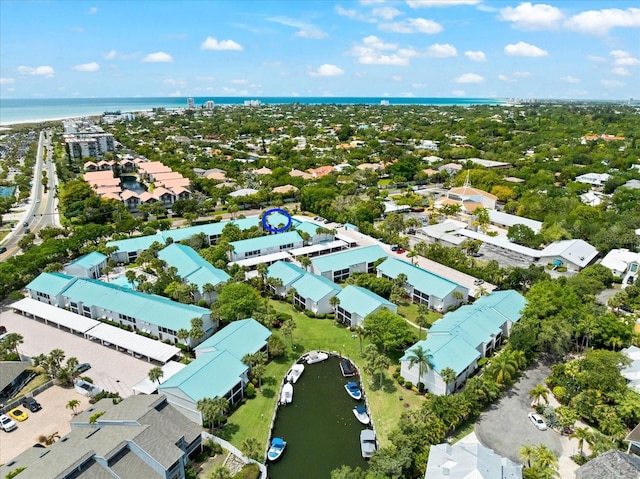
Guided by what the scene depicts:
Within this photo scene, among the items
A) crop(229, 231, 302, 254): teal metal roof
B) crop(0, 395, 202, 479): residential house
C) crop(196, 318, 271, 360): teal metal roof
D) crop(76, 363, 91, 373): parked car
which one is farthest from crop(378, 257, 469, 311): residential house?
crop(76, 363, 91, 373): parked car

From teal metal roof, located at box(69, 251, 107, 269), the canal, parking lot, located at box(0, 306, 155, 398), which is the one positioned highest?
teal metal roof, located at box(69, 251, 107, 269)

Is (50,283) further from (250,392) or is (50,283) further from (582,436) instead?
(582,436)

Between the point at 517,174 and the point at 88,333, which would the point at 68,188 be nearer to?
the point at 88,333

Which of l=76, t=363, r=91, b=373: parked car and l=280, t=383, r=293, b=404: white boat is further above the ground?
l=76, t=363, r=91, b=373: parked car

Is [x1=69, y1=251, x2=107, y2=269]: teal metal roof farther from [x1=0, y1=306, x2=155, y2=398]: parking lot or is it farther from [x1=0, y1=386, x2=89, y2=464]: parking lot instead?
[x1=0, y1=386, x2=89, y2=464]: parking lot

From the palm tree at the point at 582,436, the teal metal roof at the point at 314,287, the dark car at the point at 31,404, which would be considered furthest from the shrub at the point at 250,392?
the palm tree at the point at 582,436

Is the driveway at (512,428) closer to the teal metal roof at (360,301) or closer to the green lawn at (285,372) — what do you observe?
the green lawn at (285,372)

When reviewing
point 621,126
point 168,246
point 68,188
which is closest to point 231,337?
point 168,246

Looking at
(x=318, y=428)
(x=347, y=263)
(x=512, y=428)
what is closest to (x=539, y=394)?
(x=512, y=428)
